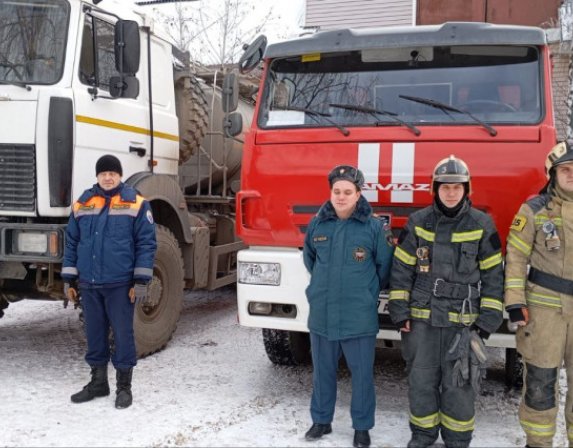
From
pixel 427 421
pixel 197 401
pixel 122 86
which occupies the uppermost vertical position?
pixel 122 86

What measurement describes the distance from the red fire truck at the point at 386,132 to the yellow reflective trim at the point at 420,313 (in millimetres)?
415

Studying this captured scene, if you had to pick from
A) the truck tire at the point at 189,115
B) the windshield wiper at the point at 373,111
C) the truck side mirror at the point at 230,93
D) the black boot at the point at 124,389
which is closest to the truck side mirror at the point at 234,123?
the truck side mirror at the point at 230,93

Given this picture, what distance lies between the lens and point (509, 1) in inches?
456

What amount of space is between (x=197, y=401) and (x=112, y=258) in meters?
1.17

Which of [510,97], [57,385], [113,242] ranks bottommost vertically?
[57,385]

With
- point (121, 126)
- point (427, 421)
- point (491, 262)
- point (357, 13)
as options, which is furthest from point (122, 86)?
point (357, 13)

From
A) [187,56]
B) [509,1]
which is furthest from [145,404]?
[509,1]

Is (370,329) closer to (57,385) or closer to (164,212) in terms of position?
(57,385)

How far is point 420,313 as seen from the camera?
11.2ft

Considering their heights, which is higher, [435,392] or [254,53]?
[254,53]

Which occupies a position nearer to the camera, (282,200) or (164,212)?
(282,200)

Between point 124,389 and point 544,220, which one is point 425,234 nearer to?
point 544,220

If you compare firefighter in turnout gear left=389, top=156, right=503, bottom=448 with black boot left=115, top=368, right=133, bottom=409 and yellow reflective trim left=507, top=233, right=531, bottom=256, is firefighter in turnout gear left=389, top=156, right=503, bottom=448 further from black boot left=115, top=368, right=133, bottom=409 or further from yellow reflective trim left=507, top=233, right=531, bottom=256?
black boot left=115, top=368, right=133, bottom=409

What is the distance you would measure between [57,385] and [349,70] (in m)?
3.16
